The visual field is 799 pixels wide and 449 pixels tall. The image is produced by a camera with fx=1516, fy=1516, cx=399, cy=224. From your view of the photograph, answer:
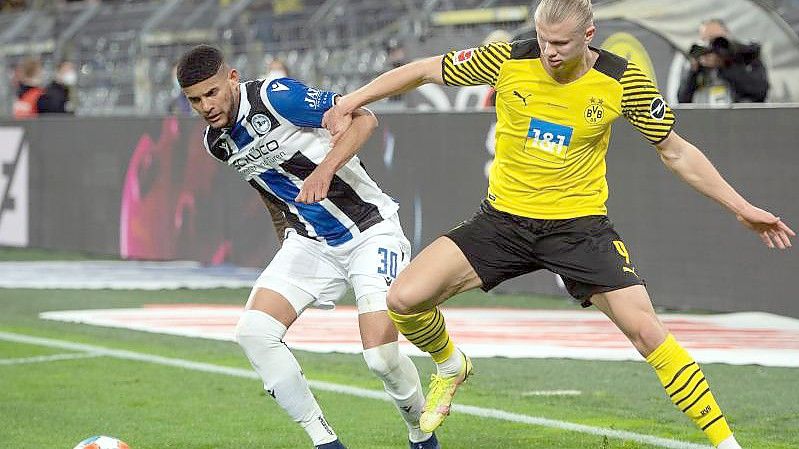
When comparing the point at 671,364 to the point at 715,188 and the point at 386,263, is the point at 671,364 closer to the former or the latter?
the point at 715,188

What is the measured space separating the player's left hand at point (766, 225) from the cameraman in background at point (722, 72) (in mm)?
7647

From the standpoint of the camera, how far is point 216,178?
666 inches

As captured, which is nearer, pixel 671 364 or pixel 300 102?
pixel 671 364

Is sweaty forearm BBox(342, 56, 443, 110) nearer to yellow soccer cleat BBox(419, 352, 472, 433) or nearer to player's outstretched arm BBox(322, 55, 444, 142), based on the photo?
player's outstretched arm BBox(322, 55, 444, 142)

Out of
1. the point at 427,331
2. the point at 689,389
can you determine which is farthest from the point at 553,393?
the point at 689,389

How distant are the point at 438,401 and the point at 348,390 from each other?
228cm

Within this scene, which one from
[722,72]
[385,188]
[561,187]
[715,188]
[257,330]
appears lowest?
[385,188]

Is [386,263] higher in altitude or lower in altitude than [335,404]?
higher

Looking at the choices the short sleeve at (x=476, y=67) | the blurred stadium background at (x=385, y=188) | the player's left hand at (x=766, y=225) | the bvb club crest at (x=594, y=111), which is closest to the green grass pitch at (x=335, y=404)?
the blurred stadium background at (x=385, y=188)

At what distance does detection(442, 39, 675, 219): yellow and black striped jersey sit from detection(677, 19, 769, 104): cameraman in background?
297 inches

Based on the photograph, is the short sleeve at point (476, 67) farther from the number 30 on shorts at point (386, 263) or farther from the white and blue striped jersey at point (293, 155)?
the number 30 on shorts at point (386, 263)

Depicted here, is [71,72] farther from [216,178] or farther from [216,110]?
[216,110]

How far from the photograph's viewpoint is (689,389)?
5.95m

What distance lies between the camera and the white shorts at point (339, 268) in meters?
6.70
